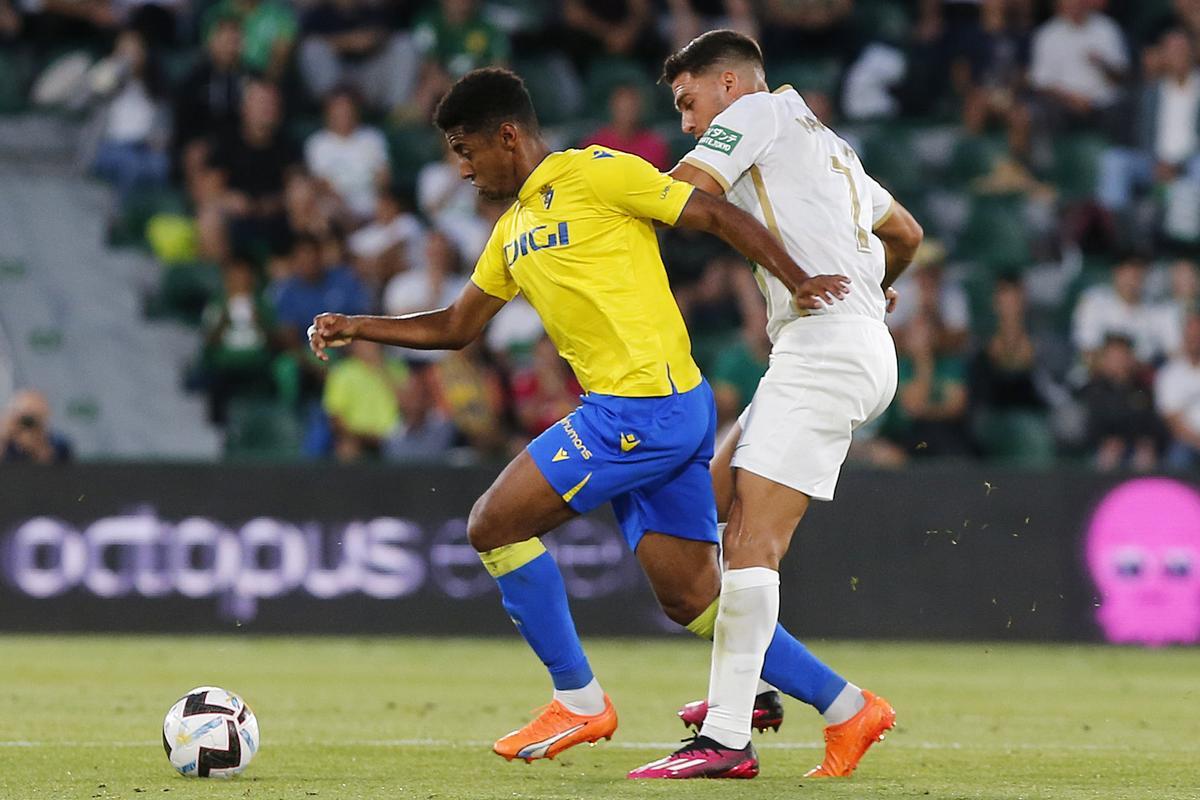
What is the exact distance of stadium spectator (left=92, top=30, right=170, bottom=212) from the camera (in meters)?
14.6

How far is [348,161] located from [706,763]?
30.6 ft

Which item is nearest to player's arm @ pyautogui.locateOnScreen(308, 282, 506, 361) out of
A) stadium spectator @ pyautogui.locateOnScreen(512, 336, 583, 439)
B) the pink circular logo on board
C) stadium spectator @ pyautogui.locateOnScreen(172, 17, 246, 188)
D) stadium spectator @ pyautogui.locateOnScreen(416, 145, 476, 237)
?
stadium spectator @ pyautogui.locateOnScreen(512, 336, 583, 439)

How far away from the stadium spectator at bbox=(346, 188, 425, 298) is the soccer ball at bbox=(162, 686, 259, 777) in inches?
309

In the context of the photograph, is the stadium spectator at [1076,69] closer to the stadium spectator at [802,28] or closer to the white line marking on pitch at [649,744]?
the stadium spectator at [802,28]

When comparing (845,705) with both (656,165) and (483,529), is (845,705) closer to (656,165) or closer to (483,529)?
(483,529)

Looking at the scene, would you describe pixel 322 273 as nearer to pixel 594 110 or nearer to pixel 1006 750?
pixel 594 110

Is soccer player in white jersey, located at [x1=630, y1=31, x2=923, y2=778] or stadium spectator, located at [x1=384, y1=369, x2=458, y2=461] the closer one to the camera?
soccer player in white jersey, located at [x1=630, y1=31, x2=923, y2=778]

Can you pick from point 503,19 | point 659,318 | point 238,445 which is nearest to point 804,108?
point 659,318

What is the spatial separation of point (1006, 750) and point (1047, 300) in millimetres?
8058

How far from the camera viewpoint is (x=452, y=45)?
14914mm

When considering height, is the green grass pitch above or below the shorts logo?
below

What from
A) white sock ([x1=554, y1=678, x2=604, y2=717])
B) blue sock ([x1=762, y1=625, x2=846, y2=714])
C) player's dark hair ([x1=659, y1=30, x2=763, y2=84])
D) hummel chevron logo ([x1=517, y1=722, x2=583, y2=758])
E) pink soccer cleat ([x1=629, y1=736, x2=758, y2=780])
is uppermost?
player's dark hair ([x1=659, y1=30, x2=763, y2=84])

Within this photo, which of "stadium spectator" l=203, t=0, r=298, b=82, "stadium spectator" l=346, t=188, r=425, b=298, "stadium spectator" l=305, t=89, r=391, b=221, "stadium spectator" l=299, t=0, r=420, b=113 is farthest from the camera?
"stadium spectator" l=299, t=0, r=420, b=113

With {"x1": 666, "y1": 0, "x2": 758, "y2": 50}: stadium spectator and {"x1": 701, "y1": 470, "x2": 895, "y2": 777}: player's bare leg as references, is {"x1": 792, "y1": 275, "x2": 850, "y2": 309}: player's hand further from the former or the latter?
{"x1": 666, "y1": 0, "x2": 758, "y2": 50}: stadium spectator
